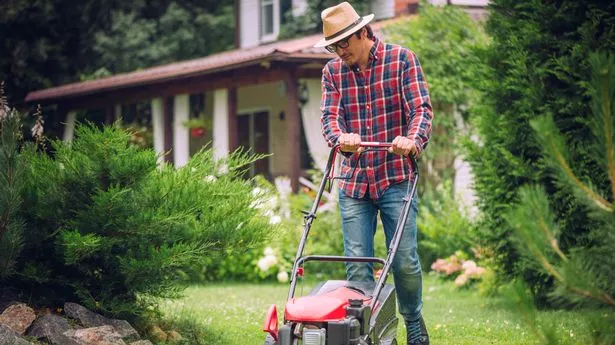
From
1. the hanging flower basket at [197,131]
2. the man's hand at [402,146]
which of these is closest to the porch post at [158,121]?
the hanging flower basket at [197,131]

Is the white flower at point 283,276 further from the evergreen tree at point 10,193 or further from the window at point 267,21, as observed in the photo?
the window at point 267,21

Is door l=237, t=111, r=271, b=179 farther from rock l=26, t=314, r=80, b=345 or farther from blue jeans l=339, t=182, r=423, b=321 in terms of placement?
blue jeans l=339, t=182, r=423, b=321

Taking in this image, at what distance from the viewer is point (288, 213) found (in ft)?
41.7

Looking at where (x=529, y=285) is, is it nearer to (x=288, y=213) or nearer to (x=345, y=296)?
(x=345, y=296)

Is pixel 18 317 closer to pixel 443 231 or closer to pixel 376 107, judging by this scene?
pixel 376 107

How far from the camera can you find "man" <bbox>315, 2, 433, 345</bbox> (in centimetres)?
521

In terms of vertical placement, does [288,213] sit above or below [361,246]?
below

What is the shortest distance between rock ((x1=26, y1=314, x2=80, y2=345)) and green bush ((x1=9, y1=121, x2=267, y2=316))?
0.19 m

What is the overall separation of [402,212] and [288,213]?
7828 mm

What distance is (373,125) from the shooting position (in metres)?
5.34

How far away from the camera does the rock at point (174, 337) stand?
610 centimetres

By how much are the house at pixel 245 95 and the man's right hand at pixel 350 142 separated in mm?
9313

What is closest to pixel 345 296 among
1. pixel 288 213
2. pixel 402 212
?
pixel 402 212

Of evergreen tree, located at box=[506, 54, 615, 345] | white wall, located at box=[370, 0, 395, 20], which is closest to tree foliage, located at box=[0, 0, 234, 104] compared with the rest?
white wall, located at box=[370, 0, 395, 20]
